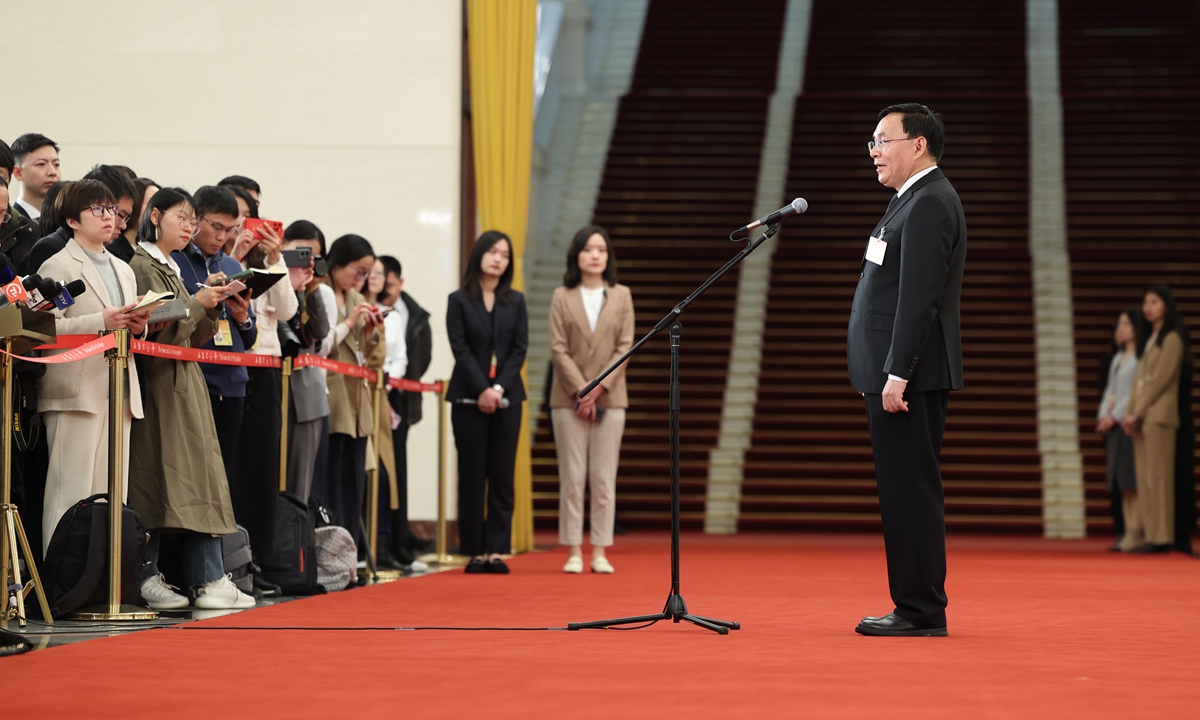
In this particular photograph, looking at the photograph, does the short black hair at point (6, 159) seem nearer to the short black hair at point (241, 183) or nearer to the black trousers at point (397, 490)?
the short black hair at point (241, 183)

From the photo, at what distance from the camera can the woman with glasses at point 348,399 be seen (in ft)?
19.9

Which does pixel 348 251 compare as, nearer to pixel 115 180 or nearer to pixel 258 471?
pixel 258 471

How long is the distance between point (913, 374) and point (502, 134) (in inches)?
178

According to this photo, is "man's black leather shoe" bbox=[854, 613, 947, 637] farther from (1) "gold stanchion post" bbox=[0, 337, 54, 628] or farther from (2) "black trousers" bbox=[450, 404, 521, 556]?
(2) "black trousers" bbox=[450, 404, 521, 556]

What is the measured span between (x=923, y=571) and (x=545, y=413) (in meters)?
7.56

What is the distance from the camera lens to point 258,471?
5.16m

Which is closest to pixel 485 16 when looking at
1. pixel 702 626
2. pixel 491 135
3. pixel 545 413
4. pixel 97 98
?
pixel 491 135

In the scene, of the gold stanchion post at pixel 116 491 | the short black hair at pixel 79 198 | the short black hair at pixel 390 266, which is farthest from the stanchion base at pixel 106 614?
the short black hair at pixel 390 266

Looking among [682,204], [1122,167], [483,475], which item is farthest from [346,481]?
[1122,167]

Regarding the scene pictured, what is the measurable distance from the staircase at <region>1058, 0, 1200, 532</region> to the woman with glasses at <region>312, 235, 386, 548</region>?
6172 mm

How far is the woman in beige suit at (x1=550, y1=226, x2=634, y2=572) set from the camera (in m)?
6.48

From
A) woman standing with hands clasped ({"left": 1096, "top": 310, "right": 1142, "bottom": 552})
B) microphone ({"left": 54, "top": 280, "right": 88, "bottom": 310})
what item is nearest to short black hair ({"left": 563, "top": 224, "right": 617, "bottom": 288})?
microphone ({"left": 54, "top": 280, "right": 88, "bottom": 310})

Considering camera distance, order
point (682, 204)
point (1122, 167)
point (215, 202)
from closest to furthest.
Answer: point (215, 202), point (682, 204), point (1122, 167)

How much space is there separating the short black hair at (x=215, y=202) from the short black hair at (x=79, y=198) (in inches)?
21.2
